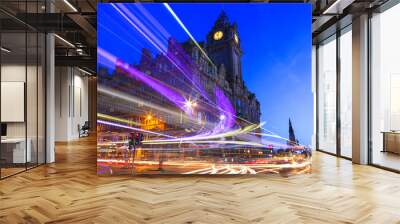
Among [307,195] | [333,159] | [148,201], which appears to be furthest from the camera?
[333,159]

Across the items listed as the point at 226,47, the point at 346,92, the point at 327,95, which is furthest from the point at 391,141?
the point at 226,47

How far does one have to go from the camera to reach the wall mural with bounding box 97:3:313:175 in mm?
6496

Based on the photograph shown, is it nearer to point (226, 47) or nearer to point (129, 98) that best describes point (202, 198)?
point (129, 98)

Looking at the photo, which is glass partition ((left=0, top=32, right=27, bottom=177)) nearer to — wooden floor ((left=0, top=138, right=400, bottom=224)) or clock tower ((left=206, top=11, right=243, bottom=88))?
wooden floor ((left=0, top=138, right=400, bottom=224))

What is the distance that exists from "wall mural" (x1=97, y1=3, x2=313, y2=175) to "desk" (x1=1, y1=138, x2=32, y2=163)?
70.6 inches

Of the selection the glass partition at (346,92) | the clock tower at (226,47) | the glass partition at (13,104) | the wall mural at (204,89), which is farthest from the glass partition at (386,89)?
the glass partition at (13,104)

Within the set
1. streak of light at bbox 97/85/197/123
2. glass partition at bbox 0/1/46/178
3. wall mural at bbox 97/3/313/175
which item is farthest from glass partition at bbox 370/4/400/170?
glass partition at bbox 0/1/46/178

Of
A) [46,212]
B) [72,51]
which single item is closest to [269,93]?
[46,212]

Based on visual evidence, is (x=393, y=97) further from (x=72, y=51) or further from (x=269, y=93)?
(x=72, y=51)

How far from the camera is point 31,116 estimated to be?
7551 mm

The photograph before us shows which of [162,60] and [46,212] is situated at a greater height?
[162,60]

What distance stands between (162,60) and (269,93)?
2082mm

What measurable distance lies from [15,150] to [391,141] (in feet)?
25.0

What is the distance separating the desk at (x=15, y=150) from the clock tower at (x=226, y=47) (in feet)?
13.6
